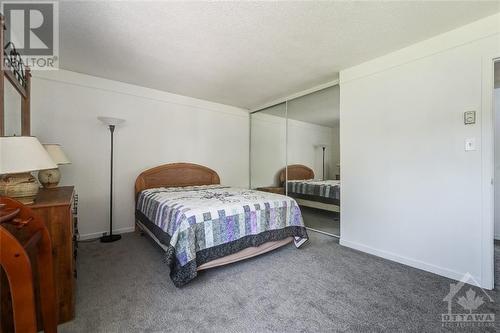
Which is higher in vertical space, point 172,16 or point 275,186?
point 172,16

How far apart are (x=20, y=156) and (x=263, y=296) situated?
6.20 ft

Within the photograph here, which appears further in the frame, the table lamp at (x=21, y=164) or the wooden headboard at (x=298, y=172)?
the wooden headboard at (x=298, y=172)

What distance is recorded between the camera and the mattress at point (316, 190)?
10.8ft

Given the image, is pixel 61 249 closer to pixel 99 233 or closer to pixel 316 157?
pixel 99 233

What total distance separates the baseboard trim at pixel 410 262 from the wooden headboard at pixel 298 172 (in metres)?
1.21

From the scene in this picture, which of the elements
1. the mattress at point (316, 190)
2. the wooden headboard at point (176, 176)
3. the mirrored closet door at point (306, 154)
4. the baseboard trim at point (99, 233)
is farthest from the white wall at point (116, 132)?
the mattress at point (316, 190)

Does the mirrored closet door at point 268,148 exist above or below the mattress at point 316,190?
above

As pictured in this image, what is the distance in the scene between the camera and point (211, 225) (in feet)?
7.07

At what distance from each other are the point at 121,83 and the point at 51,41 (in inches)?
45.4

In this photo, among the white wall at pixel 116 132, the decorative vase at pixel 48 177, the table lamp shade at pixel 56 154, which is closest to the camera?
the decorative vase at pixel 48 177

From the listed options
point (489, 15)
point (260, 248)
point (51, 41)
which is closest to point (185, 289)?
point (260, 248)

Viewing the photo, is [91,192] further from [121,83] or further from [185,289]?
[185,289]

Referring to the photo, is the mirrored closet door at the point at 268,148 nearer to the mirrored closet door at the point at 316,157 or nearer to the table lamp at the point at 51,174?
the mirrored closet door at the point at 316,157

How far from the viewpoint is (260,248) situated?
2521 millimetres
